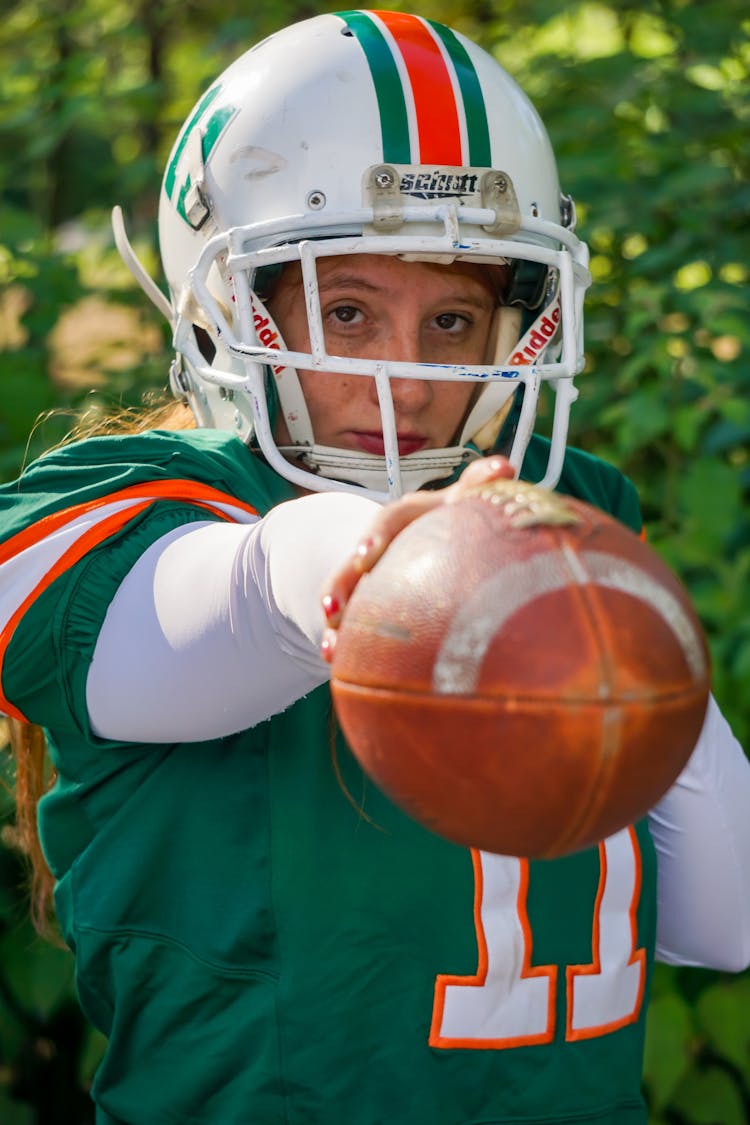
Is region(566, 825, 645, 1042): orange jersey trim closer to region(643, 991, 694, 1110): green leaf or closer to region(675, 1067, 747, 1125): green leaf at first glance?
region(643, 991, 694, 1110): green leaf

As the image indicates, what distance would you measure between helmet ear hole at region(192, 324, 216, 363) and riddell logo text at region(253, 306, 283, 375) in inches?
7.4

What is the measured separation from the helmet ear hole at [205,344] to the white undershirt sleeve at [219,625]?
1.91 ft

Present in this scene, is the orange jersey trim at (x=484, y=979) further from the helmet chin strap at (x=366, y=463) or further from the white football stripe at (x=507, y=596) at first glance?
the white football stripe at (x=507, y=596)

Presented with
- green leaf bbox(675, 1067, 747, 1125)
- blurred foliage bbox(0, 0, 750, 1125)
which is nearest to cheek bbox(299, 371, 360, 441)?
blurred foliage bbox(0, 0, 750, 1125)

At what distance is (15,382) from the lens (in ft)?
9.82

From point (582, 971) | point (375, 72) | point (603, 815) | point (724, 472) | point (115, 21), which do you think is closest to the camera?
point (603, 815)

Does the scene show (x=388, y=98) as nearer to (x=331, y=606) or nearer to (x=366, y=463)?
(x=366, y=463)

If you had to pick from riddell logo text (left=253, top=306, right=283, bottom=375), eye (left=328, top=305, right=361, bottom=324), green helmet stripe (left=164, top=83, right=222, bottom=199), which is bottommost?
riddell logo text (left=253, top=306, right=283, bottom=375)

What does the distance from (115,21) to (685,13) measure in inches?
70.2

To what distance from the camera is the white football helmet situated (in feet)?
5.15

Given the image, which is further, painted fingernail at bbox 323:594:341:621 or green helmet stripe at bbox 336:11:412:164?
green helmet stripe at bbox 336:11:412:164

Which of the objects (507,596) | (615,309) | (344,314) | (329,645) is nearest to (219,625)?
(329,645)

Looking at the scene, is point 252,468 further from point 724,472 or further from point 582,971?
point 724,472

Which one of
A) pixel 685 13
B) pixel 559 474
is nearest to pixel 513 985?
pixel 559 474
